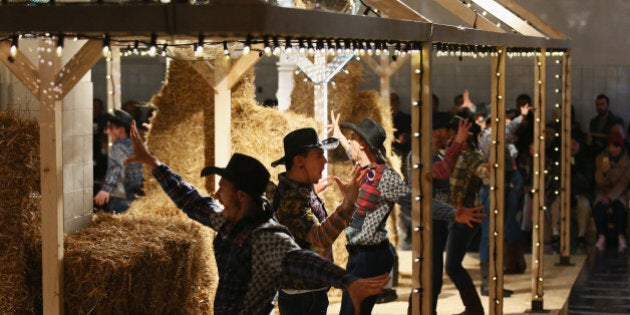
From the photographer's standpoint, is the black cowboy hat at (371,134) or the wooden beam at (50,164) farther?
the black cowboy hat at (371,134)

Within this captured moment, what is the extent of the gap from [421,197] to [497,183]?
84.7 inches

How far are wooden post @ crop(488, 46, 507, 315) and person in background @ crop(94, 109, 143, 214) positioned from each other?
3847mm

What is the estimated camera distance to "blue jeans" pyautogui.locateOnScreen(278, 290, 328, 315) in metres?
6.17

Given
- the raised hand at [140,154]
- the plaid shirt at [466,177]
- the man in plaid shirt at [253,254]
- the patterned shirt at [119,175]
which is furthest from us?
the patterned shirt at [119,175]

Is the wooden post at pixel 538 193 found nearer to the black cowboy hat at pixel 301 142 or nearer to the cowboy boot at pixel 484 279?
the cowboy boot at pixel 484 279

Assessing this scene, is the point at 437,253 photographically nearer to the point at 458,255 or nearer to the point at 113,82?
the point at 458,255

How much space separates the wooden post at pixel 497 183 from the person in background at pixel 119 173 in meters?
3.85

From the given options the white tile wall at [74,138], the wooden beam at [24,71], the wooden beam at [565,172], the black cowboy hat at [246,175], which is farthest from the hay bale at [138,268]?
the wooden beam at [565,172]

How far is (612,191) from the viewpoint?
14305mm

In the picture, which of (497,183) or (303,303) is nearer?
(303,303)

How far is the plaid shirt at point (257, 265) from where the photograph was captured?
4801 mm

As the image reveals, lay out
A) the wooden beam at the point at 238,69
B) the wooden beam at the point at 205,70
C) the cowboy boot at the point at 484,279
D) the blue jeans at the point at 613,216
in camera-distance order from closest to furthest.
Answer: the wooden beam at the point at 205,70
the wooden beam at the point at 238,69
the cowboy boot at the point at 484,279
the blue jeans at the point at 613,216

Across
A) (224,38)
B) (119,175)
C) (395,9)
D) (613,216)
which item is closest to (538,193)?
(119,175)

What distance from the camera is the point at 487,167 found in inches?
393
